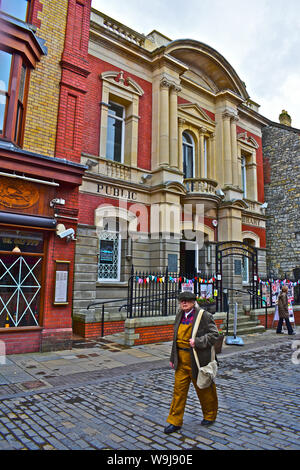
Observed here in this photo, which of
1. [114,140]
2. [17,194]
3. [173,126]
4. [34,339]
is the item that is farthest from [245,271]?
[17,194]

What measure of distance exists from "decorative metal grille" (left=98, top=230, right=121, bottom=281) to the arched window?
5816 millimetres

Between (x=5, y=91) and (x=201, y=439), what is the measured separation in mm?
8451

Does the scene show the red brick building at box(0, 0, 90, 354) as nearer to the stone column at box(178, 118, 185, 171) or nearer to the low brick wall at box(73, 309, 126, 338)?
the low brick wall at box(73, 309, 126, 338)

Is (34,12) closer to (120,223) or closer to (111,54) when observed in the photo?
(111,54)

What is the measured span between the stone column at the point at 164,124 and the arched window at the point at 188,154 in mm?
2478

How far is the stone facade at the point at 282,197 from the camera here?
20328 millimetres

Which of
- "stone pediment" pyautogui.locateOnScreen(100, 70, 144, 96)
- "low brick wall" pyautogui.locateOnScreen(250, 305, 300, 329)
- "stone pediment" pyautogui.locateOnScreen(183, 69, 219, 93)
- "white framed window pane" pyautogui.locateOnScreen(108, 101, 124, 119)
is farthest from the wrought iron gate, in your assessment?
"stone pediment" pyautogui.locateOnScreen(183, 69, 219, 93)

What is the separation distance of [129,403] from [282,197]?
18.7 metres

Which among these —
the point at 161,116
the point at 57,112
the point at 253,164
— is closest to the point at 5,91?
the point at 57,112

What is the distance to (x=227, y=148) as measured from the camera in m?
17.6

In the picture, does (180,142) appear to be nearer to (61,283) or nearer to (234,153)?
(234,153)

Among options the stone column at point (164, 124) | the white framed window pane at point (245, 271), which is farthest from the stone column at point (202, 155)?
the white framed window pane at point (245, 271)

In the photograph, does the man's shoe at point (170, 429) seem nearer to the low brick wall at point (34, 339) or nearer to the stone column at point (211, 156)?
the low brick wall at point (34, 339)

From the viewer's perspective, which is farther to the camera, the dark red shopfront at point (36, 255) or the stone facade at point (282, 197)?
the stone facade at point (282, 197)
